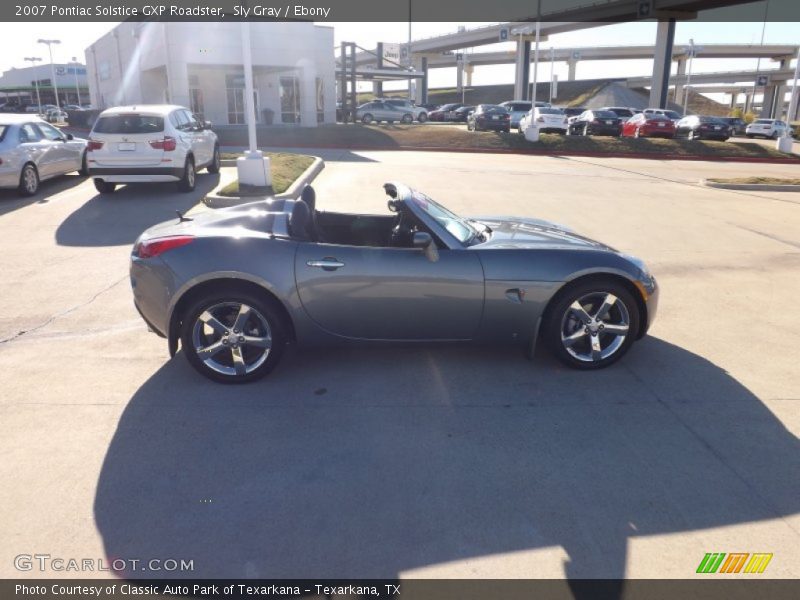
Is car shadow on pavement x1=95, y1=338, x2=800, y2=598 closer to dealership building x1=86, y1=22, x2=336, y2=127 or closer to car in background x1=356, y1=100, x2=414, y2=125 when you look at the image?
dealership building x1=86, y1=22, x2=336, y2=127

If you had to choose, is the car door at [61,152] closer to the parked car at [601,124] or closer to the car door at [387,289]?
the car door at [387,289]

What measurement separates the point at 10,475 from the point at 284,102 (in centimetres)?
4073

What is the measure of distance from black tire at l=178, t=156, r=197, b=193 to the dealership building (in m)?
25.0

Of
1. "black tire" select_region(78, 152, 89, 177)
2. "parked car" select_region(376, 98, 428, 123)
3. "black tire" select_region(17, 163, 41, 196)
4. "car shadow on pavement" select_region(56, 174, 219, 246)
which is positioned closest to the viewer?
"car shadow on pavement" select_region(56, 174, 219, 246)

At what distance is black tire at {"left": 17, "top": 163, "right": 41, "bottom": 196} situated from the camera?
12242 millimetres

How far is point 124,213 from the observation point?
1095 cm

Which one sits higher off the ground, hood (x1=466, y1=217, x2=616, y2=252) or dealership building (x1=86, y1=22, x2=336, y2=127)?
dealership building (x1=86, y1=22, x2=336, y2=127)

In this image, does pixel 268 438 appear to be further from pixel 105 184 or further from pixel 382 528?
pixel 105 184

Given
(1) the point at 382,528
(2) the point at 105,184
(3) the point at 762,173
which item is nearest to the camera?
(1) the point at 382,528

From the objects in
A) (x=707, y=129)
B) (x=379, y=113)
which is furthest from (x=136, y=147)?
(x=379, y=113)

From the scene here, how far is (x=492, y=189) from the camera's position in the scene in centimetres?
1476

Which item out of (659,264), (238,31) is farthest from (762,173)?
(238,31)

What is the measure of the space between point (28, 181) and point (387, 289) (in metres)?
10.9

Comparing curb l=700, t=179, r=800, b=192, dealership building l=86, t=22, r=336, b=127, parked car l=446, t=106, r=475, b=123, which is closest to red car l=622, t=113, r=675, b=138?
curb l=700, t=179, r=800, b=192
